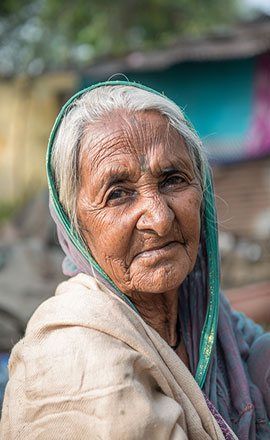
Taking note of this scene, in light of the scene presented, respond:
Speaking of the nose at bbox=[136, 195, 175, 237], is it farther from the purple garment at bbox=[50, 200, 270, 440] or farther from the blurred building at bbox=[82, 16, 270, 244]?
the blurred building at bbox=[82, 16, 270, 244]

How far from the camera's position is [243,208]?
8.90 meters

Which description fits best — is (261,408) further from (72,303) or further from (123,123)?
(123,123)

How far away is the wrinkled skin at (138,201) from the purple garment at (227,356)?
118 mm

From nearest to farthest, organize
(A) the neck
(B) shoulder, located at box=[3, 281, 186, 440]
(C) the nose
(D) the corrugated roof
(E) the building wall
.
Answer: (B) shoulder, located at box=[3, 281, 186, 440]
(C) the nose
(A) the neck
(D) the corrugated roof
(E) the building wall

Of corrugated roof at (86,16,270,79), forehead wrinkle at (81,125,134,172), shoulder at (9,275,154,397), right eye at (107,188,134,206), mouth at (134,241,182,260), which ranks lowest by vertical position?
shoulder at (9,275,154,397)

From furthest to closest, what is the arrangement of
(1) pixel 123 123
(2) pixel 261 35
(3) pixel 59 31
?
(3) pixel 59 31 < (2) pixel 261 35 < (1) pixel 123 123

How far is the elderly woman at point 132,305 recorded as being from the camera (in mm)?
1781

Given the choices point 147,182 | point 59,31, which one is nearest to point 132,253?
point 147,182

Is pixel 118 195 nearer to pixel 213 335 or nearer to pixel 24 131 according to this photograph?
pixel 213 335

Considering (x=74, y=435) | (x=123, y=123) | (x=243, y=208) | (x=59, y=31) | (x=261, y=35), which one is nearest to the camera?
(x=74, y=435)

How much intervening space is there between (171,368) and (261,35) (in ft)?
23.3

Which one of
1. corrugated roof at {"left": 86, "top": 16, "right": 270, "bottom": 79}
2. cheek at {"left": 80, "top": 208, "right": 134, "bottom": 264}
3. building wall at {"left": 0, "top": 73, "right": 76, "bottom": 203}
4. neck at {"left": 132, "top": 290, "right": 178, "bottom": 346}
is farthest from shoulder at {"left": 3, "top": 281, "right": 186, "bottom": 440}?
building wall at {"left": 0, "top": 73, "right": 76, "bottom": 203}

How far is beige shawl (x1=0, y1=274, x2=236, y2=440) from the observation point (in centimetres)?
174

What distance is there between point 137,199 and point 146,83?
28.2 feet
